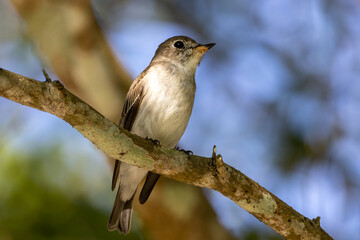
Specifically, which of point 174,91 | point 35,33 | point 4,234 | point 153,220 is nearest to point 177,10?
point 35,33

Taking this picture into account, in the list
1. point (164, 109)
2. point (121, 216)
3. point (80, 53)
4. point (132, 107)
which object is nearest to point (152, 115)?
point (164, 109)

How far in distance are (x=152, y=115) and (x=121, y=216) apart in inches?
43.8

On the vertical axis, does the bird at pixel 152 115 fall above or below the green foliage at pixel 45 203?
above

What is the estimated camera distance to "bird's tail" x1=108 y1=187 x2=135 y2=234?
16.4 feet

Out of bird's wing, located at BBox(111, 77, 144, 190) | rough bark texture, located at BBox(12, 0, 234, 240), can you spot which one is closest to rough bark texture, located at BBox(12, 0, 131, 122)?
rough bark texture, located at BBox(12, 0, 234, 240)

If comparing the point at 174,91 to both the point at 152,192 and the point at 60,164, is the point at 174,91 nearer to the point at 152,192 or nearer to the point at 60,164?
the point at 152,192

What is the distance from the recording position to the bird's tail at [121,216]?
4.98m

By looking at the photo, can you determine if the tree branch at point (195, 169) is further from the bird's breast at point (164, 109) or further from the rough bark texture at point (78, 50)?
the rough bark texture at point (78, 50)

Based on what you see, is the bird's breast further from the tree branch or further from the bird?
the tree branch

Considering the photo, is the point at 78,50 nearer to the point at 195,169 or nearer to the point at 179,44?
the point at 179,44

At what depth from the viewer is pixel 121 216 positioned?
5078 millimetres

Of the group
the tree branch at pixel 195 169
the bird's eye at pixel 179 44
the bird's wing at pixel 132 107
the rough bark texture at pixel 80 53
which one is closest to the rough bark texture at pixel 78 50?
the rough bark texture at pixel 80 53

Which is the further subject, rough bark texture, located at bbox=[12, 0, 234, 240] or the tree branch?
rough bark texture, located at bbox=[12, 0, 234, 240]

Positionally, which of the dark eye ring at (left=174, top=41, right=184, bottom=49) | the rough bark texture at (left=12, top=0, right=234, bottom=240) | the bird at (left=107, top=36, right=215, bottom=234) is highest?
the dark eye ring at (left=174, top=41, right=184, bottom=49)
